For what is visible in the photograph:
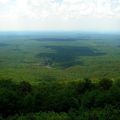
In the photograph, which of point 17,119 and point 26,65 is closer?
point 17,119

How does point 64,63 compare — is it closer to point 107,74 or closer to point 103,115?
point 107,74

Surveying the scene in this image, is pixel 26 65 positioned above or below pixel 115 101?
below

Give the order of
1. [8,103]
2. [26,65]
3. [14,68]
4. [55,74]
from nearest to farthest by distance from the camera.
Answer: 1. [8,103]
2. [55,74]
3. [14,68]
4. [26,65]

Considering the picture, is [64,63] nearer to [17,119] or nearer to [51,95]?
[51,95]

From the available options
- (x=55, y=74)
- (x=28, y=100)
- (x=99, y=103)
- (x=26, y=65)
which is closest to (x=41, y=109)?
(x=28, y=100)

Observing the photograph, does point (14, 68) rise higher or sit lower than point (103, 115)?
lower

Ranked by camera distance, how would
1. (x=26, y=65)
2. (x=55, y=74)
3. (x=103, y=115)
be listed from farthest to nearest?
1. (x=26, y=65)
2. (x=55, y=74)
3. (x=103, y=115)

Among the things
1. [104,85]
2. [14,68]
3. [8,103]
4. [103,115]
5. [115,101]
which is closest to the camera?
[103,115]

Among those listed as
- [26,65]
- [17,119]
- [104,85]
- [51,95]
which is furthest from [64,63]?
[17,119]

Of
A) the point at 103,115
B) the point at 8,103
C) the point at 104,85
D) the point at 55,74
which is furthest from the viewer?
the point at 55,74
